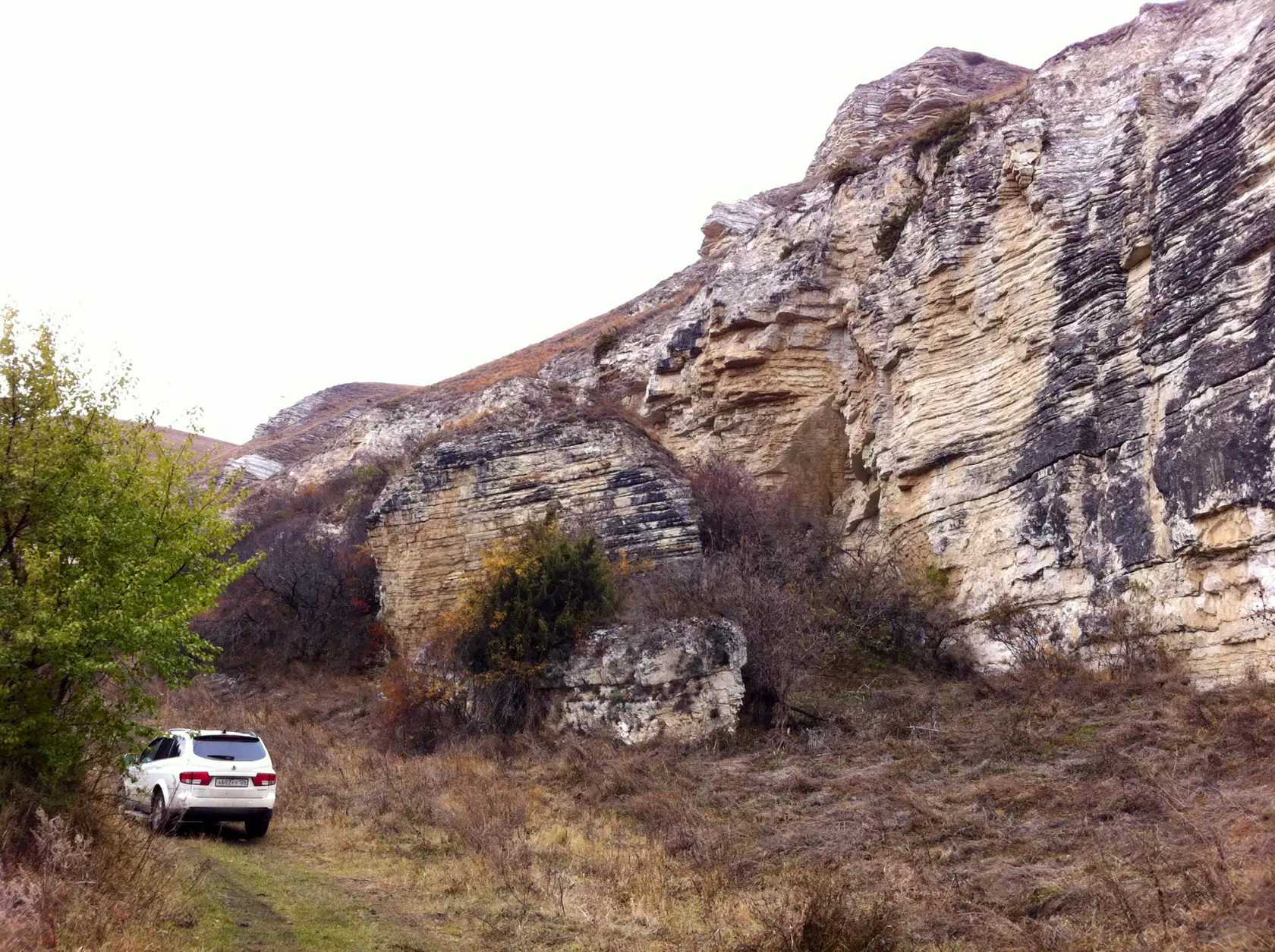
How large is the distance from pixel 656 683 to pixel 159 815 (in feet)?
28.2

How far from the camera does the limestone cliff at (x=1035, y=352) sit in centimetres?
1353

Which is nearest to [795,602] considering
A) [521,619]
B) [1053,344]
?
[521,619]

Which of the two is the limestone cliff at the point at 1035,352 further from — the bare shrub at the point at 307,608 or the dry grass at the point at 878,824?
the dry grass at the point at 878,824

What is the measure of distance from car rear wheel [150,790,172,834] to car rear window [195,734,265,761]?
0.71 m

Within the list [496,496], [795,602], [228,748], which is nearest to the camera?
[228,748]

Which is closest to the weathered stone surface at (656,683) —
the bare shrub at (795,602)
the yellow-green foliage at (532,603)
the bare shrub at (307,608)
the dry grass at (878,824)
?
the bare shrub at (795,602)

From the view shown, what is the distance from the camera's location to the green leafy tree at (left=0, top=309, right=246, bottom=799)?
8016 mm

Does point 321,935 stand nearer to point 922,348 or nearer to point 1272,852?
point 1272,852

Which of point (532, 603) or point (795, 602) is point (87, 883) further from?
point (795, 602)

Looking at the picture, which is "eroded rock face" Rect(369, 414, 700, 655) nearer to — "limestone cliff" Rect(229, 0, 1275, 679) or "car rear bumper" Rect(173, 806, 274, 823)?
"limestone cliff" Rect(229, 0, 1275, 679)

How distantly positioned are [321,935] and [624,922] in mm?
2735

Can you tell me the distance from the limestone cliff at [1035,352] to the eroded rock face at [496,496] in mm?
148

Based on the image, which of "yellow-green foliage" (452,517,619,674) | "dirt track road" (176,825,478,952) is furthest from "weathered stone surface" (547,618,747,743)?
"dirt track road" (176,825,478,952)

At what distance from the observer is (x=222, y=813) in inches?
449
